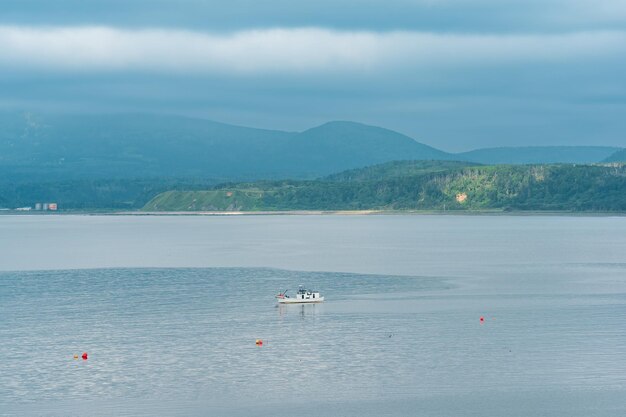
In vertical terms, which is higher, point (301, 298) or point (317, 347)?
point (301, 298)

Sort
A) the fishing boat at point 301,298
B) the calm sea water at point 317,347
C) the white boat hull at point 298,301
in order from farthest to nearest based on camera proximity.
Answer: the fishing boat at point 301,298, the white boat hull at point 298,301, the calm sea water at point 317,347

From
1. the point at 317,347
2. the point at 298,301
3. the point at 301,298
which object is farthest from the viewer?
the point at 301,298

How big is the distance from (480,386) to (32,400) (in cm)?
3087

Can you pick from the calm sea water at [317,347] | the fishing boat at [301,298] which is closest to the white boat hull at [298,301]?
the fishing boat at [301,298]

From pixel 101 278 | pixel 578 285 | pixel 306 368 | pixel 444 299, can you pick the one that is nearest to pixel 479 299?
pixel 444 299

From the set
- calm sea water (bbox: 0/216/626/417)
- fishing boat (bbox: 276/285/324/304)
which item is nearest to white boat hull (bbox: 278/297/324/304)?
fishing boat (bbox: 276/285/324/304)

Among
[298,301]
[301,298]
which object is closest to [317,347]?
[298,301]

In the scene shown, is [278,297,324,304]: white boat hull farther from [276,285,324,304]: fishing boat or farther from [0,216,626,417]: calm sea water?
[0,216,626,417]: calm sea water

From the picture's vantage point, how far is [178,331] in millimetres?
96000

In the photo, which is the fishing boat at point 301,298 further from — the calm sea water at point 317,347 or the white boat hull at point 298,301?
the calm sea water at point 317,347

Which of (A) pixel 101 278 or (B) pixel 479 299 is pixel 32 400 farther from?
(A) pixel 101 278

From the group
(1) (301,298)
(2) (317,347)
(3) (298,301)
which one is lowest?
(2) (317,347)

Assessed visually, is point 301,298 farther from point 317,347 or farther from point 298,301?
point 317,347

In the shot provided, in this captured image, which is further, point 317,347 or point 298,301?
point 298,301
